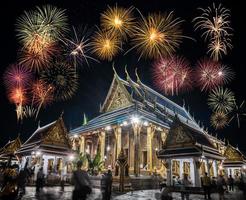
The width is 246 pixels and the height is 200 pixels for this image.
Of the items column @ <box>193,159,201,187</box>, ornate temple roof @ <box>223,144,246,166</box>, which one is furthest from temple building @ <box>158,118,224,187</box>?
ornate temple roof @ <box>223,144,246,166</box>

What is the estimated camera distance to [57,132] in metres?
18.6

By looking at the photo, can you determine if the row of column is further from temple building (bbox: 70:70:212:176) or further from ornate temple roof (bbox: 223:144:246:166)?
ornate temple roof (bbox: 223:144:246:166)

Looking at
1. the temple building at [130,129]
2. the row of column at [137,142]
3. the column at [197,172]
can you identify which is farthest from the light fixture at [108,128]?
the column at [197,172]

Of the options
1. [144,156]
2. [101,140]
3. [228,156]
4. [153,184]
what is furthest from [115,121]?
[228,156]

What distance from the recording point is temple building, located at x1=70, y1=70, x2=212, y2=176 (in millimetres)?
21141

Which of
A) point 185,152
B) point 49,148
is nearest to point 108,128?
point 49,148

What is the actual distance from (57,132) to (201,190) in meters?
12.5

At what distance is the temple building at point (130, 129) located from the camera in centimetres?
2114

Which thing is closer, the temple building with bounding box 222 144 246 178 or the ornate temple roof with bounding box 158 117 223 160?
the ornate temple roof with bounding box 158 117 223 160

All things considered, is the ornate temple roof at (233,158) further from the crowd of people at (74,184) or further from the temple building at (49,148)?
the crowd of people at (74,184)

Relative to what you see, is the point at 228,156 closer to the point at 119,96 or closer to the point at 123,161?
the point at 119,96

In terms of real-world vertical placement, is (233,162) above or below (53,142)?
below

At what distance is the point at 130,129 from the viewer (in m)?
25.5

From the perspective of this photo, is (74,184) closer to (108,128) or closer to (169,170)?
(169,170)
